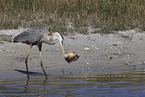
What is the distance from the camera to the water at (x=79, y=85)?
5312mm

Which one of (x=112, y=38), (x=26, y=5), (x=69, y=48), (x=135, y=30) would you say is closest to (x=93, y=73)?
(x=69, y=48)

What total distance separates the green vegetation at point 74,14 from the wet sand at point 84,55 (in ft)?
2.19

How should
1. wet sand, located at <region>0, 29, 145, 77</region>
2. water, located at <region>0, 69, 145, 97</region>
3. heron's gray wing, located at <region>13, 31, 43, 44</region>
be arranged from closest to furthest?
water, located at <region>0, 69, 145, 97</region>, heron's gray wing, located at <region>13, 31, 43, 44</region>, wet sand, located at <region>0, 29, 145, 77</region>

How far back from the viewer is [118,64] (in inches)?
347

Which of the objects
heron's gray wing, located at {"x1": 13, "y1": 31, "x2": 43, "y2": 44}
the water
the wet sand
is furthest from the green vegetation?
the water

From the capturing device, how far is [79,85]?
6094 millimetres

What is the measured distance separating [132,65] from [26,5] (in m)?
5.54

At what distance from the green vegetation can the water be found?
14.0ft

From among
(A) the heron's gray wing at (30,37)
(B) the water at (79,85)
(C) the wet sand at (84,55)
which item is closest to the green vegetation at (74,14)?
(C) the wet sand at (84,55)

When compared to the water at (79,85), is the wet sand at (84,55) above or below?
above

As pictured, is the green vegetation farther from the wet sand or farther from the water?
the water

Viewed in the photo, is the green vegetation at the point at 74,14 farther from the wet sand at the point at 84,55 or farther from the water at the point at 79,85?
the water at the point at 79,85

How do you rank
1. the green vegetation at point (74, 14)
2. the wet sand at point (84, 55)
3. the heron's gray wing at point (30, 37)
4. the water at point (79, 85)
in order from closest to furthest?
the water at point (79, 85) → the heron's gray wing at point (30, 37) → the wet sand at point (84, 55) → the green vegetation at point (74, 14)

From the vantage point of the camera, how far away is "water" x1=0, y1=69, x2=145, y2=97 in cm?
531
